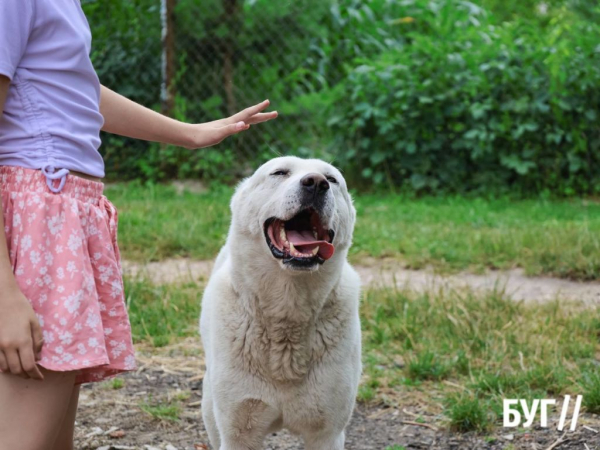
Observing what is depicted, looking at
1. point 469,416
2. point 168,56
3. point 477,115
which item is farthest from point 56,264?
point 168,56

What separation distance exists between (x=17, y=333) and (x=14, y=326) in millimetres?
14

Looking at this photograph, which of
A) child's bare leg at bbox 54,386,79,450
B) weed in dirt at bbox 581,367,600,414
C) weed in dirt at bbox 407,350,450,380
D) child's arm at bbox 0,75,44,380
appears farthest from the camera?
weed in dirt at bbox 407,350,450,380

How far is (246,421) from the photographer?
2451mm

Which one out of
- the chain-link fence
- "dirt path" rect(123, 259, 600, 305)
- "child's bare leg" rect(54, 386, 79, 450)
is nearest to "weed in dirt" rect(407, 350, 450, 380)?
"dirt path" rect(123, 259, 600, 305)

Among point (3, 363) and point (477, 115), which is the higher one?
point (3, 363)

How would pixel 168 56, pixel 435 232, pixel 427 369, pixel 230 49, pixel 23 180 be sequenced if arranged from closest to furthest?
1. pixel 23 180
2. pixel 427 369
3. pixel 435 232
4. pixel 168 56
5. pixel 230 49

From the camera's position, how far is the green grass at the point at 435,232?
518 cm

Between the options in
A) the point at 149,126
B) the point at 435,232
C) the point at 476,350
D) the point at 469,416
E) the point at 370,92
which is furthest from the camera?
the point at 370,92

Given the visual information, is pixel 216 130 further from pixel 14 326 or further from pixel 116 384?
pixel 116 384

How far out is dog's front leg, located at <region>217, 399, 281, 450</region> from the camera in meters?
2.45

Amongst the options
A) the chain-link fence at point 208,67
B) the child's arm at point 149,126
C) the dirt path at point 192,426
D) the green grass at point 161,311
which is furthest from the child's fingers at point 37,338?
the chain-link fence at point 208,67

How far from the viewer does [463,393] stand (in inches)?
129

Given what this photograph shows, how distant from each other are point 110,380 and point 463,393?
5.18ft

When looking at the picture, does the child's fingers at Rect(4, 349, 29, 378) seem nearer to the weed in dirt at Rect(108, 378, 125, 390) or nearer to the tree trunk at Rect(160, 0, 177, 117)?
the weed in dirt at Rect(108, 378, 125, 390)
